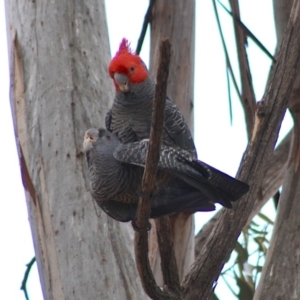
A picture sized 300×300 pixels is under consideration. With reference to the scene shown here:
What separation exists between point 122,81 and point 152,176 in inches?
29.6

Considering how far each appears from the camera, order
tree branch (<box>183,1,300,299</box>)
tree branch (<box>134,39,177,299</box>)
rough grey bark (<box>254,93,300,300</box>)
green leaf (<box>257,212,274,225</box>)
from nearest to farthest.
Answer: tree branch (<box>134,39,177,299</box>) < tree branch (<box>183,1,300,299</box>) < rough grey bark (<box>254,93,300,300</box>) < green leaf (<box>257,212,274,225</box>)

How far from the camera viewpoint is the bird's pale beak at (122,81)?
10.3 feet

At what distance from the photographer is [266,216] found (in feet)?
16.1

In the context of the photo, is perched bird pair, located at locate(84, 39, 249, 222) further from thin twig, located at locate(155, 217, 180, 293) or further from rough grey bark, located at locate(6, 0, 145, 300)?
rough grey bark, located at locate(6, 0, 145, 300)

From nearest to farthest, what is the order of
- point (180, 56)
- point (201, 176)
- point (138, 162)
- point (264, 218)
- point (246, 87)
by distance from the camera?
point (201, 176)
point (138, 162)
point (246, 87)
point (180, 56)
point (264, 218)

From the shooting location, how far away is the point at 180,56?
3834 millimetres

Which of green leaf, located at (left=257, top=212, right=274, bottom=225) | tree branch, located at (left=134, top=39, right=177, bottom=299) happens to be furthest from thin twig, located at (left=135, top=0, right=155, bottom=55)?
green leaf, located at (left=257, top=212, right=274, bottom=225)

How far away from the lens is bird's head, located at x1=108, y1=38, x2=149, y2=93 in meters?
3.12

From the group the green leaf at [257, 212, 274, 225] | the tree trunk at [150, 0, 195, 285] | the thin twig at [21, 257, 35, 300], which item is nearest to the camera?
the thin twig at [21, 257, 35, 300]

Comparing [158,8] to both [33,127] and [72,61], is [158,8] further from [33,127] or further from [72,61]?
[33,127]

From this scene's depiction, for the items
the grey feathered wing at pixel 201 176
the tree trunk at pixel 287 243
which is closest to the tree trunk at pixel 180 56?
the tree trunk at pixel 287 243

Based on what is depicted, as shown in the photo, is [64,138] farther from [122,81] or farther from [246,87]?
[246,87]

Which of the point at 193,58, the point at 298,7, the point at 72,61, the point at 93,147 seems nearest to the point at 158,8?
the point at 193,58

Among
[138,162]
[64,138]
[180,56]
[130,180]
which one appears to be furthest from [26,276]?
[180,56]
